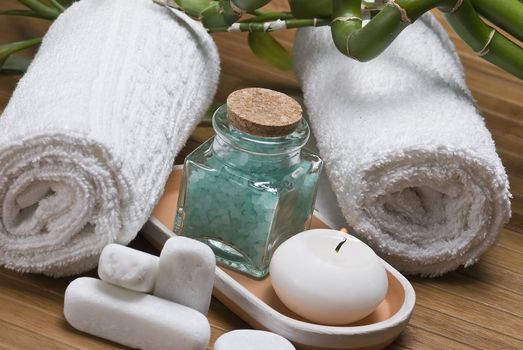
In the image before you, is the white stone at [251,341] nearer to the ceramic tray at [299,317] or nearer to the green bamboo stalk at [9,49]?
the ceramic tray at [299,317]

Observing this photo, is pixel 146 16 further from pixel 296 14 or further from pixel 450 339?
pixel 450 339

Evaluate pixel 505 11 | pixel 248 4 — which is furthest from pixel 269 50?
pixel 505 11

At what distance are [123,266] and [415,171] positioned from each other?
275 mm

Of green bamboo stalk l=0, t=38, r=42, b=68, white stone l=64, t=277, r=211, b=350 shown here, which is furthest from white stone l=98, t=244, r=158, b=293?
green bamboo stalk l=0, t=38, r=42, b=68

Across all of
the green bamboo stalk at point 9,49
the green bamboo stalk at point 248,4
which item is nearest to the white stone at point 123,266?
the green bamboo stalk at point 248,4

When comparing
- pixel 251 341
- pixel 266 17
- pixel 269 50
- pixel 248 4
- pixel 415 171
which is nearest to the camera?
pixel 251 341

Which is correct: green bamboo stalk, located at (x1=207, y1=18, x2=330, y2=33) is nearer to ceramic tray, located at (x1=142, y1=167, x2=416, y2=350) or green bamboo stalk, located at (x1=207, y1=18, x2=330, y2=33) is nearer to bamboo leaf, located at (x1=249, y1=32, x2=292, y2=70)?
bamboo leaf, located at (x1=249, y1=32, x2=292, y2=70)

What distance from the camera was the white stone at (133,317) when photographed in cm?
71

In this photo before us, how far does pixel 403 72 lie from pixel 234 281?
306 mm

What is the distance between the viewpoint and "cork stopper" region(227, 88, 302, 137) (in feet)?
2.55

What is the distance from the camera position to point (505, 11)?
908mm

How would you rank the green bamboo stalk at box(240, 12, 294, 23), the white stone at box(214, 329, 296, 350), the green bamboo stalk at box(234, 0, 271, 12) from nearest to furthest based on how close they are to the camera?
the white stone at box(214, 329, 296, 350) → the green bamboo stalk at box(234, 0, 271, 12) → the green bamboo stalk at box(240, 12, 294, 23)

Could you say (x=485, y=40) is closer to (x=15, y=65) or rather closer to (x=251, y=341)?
(x=251, y=341)

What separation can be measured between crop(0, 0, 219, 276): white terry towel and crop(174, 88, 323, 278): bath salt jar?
0.14 feet
